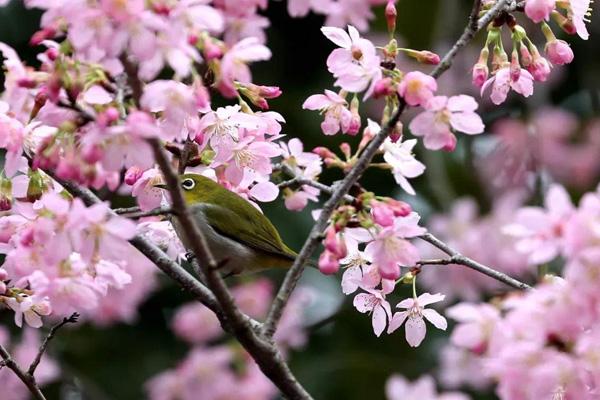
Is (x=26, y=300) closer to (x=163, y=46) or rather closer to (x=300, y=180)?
(x=300, y=180)

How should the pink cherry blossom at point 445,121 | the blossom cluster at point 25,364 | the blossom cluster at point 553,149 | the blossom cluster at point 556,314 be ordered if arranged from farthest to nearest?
the blossom cluster at point 553,149 → the blossom cluster at point 25,364 → the pink cherry blossom at point 445,121 → the blossom cluster at point 556,314

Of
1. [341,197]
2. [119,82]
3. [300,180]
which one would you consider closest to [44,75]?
[119,82]

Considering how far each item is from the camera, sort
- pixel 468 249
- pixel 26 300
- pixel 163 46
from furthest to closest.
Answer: pixel 468 249
pixel 26 300
pixel 163 46

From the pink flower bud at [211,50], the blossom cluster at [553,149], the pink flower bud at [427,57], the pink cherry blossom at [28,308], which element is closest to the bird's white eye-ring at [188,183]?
the pink cherry blossom at [28,308]

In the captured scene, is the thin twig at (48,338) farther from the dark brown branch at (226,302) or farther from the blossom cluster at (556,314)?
the blossom cluster at (556,314)

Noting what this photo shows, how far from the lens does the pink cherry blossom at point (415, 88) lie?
1732mm

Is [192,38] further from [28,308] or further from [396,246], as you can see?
[28,308]

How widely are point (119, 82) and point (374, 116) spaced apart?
4717 millimetres

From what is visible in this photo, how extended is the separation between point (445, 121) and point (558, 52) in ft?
1.34

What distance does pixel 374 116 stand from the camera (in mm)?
6340

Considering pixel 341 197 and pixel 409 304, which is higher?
pixel 341 197

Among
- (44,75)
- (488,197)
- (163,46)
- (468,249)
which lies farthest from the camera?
(488,197)

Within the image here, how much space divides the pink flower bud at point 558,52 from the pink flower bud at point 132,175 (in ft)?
2.74

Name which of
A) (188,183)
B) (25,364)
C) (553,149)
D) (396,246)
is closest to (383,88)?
(396,246)
